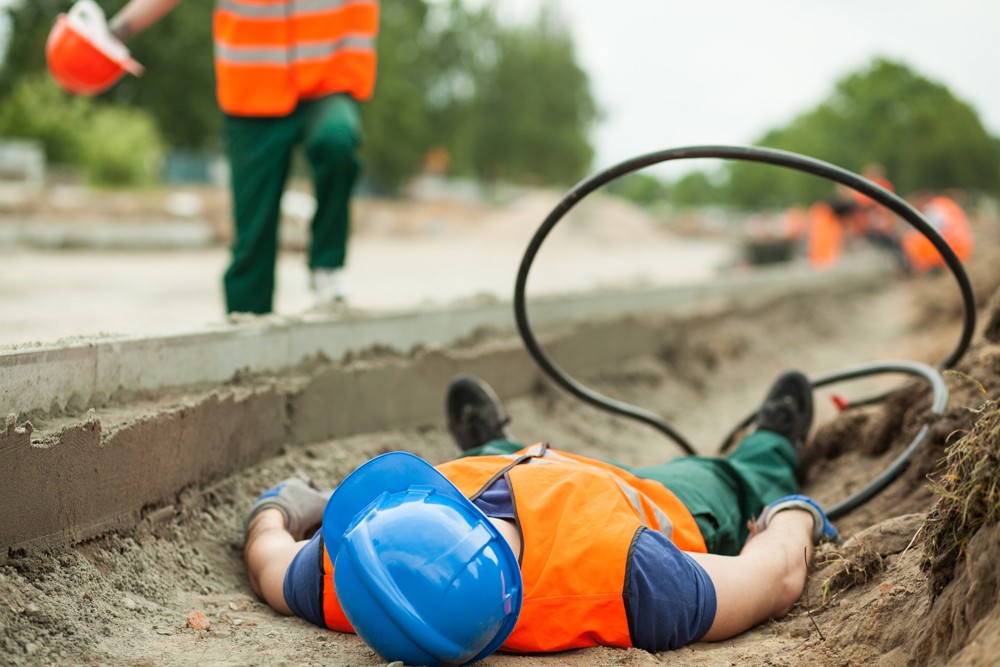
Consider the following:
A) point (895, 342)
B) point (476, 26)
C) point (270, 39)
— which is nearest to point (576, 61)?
point (476, 26)

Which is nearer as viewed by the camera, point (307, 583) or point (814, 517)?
point (307, 583)

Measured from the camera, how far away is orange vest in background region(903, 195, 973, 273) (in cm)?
1334

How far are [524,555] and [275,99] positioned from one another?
8.86ft

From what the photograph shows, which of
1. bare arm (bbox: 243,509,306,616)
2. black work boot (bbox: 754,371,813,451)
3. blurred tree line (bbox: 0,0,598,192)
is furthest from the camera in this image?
blurred tree line (bbox: 0,0,598,192)

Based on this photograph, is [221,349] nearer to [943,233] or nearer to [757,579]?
[757,579]

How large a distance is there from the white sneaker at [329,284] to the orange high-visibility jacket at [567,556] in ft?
6.87

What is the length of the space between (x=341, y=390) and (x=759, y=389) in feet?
12.8

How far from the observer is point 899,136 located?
5359 cm

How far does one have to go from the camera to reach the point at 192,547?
2816 millimetres

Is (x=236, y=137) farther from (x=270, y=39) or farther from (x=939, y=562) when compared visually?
(x=939, y=562)

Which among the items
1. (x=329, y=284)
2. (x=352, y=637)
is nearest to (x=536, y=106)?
(x=329, y=284)

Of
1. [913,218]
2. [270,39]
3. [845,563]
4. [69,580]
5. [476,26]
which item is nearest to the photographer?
[69,580]

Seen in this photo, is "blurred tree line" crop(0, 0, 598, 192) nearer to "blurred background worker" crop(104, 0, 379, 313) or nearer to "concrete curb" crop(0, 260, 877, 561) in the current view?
"blurred background worker" crop(104, 0, 379, 313)

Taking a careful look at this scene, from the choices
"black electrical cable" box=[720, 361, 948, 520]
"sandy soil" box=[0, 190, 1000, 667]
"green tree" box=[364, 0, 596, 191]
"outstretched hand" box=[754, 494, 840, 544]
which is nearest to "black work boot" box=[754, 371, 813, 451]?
"sandy soil" box=[0, 190, 1000, 667]
